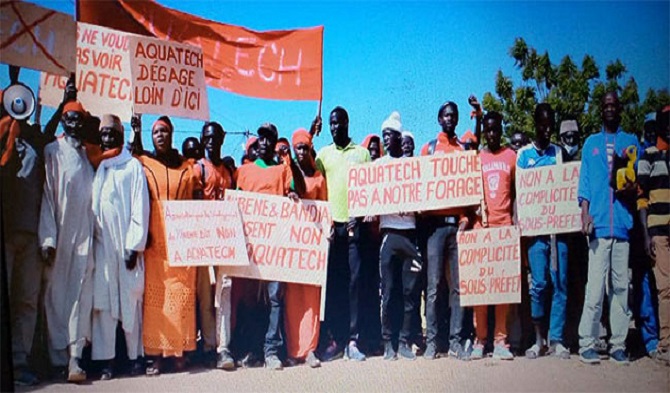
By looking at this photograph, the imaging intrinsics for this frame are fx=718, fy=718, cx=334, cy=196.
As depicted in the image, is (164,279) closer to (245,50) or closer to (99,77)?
(99,77)

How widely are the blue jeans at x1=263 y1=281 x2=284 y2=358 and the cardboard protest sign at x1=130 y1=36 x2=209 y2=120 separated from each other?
1.31 metres

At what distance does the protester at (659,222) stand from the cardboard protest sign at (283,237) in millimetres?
2124

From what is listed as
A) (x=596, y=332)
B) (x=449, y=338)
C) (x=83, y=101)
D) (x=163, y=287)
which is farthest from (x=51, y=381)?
(x=596, y=332)


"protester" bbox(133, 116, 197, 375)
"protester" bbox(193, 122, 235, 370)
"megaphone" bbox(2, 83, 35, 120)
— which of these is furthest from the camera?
"protester" bbox(193, 122, 235, 370)

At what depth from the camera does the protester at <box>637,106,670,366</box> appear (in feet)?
15.5

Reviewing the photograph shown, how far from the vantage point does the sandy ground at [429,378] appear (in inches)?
177

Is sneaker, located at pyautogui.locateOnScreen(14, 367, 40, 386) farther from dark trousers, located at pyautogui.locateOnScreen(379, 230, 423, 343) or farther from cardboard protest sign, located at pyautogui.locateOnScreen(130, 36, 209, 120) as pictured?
dark trousers, located at pyautogui.locateOnScreen(379, 230, 423, 343)

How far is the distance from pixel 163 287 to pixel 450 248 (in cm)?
193

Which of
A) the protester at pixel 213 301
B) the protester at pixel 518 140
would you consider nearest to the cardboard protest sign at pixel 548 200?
the protester at pixel 518 140

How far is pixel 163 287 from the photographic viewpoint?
4648 millimetres

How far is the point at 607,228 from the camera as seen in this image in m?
4.78

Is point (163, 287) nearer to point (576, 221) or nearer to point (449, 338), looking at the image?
point (449, 338)

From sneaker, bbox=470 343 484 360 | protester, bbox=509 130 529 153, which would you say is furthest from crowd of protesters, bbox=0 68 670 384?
protester, bbox=509 130 529 153

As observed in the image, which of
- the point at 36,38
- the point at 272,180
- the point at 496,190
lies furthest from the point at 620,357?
the point at 36,38
